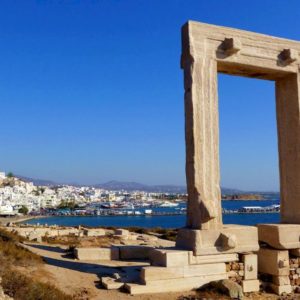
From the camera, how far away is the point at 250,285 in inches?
391

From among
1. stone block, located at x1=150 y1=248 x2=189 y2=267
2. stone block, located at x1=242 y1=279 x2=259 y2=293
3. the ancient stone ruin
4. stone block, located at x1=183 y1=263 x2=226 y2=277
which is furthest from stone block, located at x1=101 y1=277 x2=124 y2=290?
stone block, located at x1=242 y1=279 x2=259 y2=293

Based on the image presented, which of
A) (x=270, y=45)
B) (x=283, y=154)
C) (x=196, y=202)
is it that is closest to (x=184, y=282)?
(x=196, y=202)

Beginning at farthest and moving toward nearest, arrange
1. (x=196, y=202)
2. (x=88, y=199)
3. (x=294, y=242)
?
(x=88, y=199)
(x=294, y=242)
(x=196, y=202)

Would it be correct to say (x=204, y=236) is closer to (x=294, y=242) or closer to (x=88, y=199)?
(x=294, y=242)

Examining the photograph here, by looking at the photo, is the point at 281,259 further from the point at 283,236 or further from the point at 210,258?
the point at 210,258

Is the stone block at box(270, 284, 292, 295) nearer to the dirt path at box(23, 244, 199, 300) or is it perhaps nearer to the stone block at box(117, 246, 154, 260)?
the dirt path at box(23, 244, 199, 300)

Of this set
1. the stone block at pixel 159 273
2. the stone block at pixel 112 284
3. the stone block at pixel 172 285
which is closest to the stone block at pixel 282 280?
the stone block at pixel 172 285

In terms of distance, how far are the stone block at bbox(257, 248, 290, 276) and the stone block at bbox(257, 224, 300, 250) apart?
163 mm

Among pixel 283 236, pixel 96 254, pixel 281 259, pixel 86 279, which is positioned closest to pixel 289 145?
pixel 283 236

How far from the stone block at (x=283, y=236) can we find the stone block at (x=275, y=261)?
163 mm

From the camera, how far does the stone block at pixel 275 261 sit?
10.2 metres

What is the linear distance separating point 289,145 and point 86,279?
6.44 meters

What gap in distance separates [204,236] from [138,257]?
484 cm

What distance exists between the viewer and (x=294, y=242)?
1047cm
